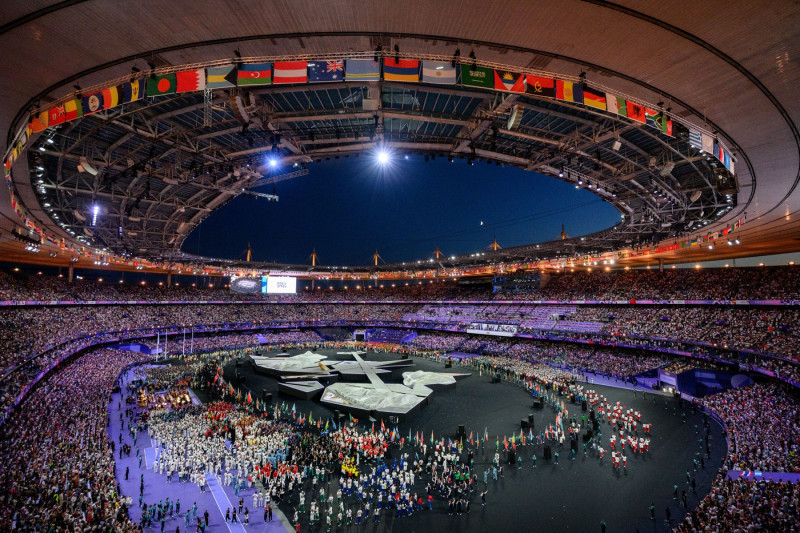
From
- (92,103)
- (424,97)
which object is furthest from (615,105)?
(92,103)

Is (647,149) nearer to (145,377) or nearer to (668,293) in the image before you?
(668,293)

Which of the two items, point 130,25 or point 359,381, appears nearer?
point 130,25

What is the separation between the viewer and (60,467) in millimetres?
15977

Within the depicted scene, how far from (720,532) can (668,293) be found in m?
39.2

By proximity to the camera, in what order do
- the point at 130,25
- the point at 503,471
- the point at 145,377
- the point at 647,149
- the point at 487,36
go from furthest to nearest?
the point at 145,377 → the point at 503,471 → the point at 647,149 → the point at 487,36 → the point at 130,25

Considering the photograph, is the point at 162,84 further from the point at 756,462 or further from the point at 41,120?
the point at 756,462

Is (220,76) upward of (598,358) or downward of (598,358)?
upward

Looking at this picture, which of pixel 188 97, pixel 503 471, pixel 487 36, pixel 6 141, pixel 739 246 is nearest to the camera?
pixel 487 36

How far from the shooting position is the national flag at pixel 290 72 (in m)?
8.52

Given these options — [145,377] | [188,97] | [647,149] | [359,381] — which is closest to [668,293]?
[647,149]

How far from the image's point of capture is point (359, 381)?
3762 centimetres

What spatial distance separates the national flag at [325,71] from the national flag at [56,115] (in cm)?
671

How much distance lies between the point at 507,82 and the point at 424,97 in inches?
184

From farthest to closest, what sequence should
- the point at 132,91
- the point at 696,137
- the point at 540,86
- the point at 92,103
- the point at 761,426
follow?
the point at 761,426, the point at 696,137, the point at 92,103, the point at 540,86, the point at 132,91
